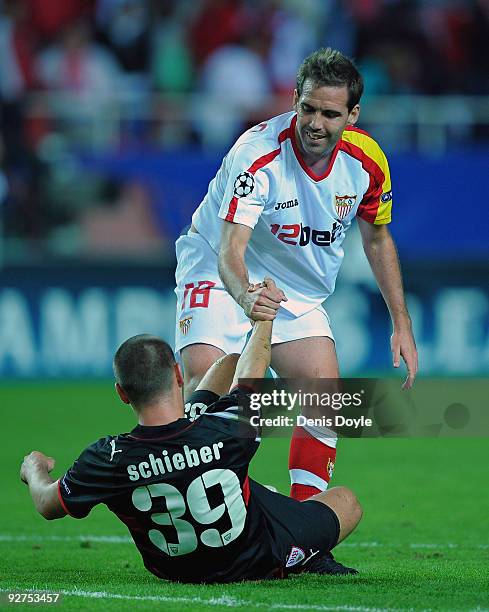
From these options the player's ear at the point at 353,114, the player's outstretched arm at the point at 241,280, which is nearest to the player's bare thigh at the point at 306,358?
the player's outstretched arm at the point at 241,280

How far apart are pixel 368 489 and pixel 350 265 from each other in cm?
587

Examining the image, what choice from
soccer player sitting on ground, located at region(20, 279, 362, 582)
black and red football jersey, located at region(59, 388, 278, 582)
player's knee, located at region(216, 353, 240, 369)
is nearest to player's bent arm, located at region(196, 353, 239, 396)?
player's knee, located at region(216, 353, 240, 369)

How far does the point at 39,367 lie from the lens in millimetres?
14461

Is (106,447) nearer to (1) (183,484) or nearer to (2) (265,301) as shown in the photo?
(1) (183,484)

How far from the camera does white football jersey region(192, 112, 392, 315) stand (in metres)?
6.16

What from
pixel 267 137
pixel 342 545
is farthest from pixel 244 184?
pixel 342 545

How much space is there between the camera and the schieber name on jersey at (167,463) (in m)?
5.09

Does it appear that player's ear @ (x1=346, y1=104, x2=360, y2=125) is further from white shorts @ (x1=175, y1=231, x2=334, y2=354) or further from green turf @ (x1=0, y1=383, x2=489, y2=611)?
green turf @ (x1=0, y1=383, x2=489, y2=611)

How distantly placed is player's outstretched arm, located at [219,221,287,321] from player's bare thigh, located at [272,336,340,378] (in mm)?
841

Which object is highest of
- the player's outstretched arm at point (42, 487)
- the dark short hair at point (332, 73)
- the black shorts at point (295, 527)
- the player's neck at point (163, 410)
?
the dark short hair at point (332, 73)

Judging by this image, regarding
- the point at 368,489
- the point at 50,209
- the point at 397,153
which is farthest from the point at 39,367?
the point at 368,489

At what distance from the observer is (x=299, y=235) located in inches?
255

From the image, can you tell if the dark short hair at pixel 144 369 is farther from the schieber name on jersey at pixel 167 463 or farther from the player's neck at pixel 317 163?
the player's neck at pixel 317 163

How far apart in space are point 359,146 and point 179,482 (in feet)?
7.18
